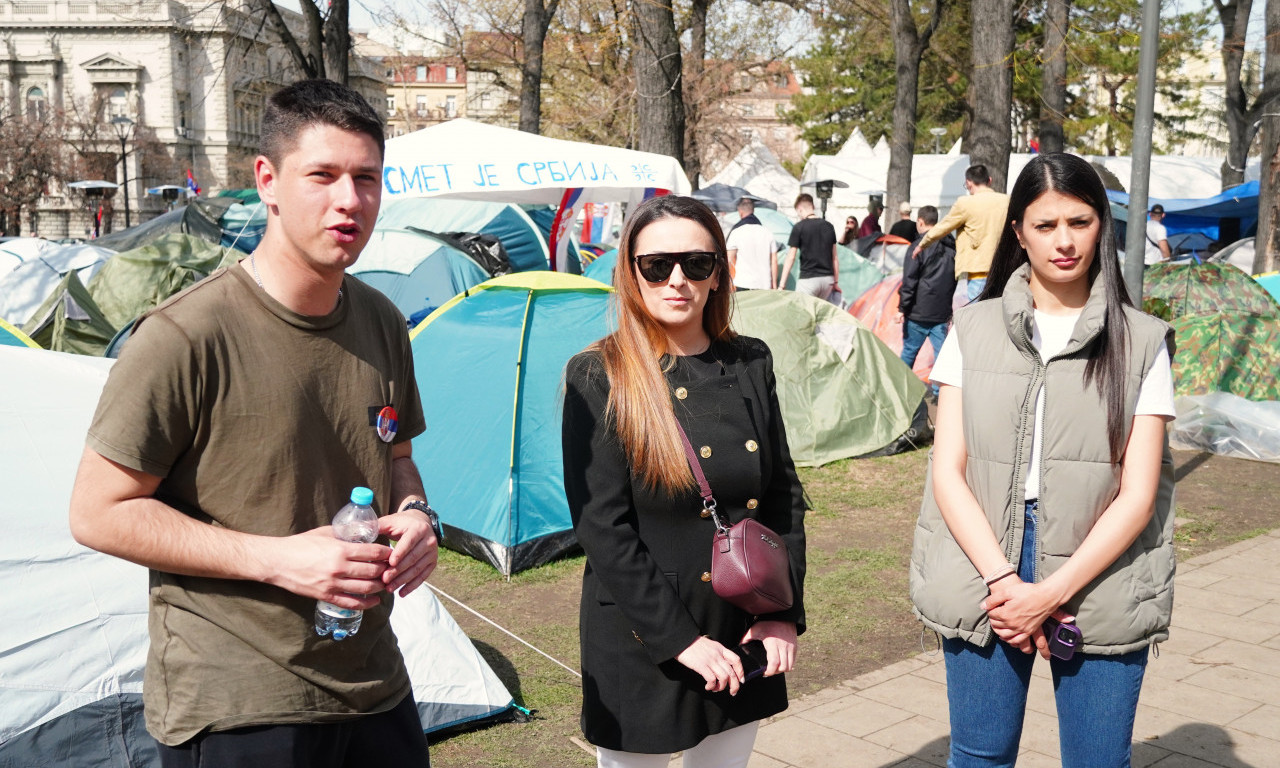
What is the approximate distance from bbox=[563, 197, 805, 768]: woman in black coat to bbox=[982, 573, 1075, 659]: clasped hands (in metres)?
0.42

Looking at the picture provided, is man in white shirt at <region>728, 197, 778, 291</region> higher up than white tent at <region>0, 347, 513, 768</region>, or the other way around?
man in white shirt at <region>728, 197, 778, 291</region>

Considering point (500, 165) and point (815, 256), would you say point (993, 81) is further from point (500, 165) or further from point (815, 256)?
point (500, 165)

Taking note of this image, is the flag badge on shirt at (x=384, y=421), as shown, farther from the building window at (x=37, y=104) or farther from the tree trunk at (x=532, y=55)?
the building window at (x=37, y=104)

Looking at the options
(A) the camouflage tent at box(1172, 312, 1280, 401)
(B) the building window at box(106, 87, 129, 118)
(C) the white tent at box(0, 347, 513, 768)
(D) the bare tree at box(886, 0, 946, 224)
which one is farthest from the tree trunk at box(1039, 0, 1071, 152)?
(B) the building window at box(106, 87, 129, 118)

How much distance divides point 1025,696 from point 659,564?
0.90 m

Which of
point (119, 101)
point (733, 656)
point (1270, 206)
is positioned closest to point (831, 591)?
point (733, 656)

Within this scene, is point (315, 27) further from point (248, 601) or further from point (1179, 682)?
point (248, 601)

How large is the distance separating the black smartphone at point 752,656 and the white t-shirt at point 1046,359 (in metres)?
0.68

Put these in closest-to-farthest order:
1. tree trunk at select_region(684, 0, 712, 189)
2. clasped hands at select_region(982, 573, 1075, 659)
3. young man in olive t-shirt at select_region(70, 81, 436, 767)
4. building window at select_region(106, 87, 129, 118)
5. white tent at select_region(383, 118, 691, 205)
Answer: young man in olive t-shirt at select_region(70, 81, 436, 767)
clasped hands at select_region(982, 573, 1075, 659)
white tent at select_region(383, 118, 691, 205)
tree trunk at select_region(684, 0, 712, 189)
building window at select_region(106, 87, 129, 118)

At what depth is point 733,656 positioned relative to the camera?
2406 millimetres

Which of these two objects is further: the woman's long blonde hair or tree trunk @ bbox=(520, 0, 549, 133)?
tree trunk @ bbox=(520, 0, 549, 133)

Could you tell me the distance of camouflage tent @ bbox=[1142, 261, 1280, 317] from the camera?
965 centimetres

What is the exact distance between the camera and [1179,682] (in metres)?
4.53

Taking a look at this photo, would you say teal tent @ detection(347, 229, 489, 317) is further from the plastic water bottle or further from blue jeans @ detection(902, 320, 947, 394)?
the plastic water bottle
